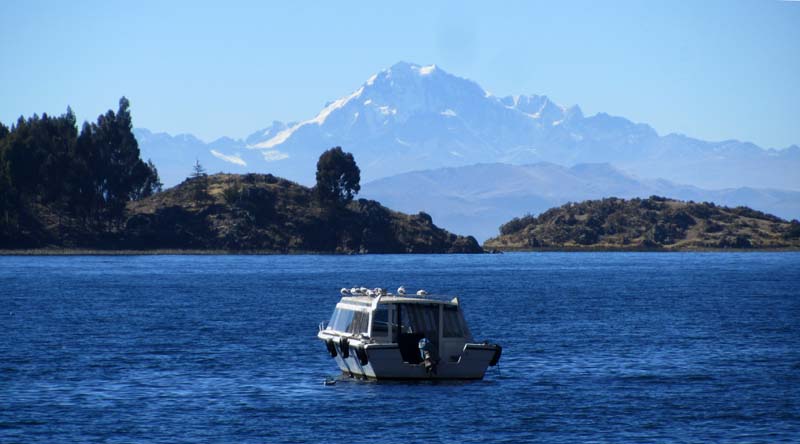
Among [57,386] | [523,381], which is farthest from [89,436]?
[523,381]

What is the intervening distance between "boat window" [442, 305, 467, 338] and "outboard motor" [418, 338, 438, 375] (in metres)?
1.84

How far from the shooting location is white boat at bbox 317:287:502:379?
62.3 metres

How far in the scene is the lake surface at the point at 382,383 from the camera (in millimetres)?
51438

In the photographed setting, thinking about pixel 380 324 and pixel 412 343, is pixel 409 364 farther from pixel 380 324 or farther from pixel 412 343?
pixel 380 324

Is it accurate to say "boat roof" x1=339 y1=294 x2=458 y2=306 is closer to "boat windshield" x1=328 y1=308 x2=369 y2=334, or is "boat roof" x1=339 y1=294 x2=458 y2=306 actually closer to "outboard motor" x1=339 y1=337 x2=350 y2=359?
"boat windshield" x1=328 y1=308 x2=369 y2=334

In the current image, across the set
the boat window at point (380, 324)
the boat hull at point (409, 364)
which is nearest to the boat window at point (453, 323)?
the boat hull at point (409, 364)

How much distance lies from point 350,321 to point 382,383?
4854 mm

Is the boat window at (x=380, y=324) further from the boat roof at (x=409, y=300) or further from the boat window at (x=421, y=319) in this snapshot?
the boat window at (x=421, y=319)

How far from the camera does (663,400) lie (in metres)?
58.6

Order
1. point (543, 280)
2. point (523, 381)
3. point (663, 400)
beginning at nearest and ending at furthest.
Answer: point (663, 400)
point (523, 381)
point (543, 280)

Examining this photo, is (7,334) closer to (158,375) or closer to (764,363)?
(158,375)

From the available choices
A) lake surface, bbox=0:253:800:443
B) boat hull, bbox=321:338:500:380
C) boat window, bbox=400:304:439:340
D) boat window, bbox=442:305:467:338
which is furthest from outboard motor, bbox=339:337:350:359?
boat window, bbox=442:305:467:338

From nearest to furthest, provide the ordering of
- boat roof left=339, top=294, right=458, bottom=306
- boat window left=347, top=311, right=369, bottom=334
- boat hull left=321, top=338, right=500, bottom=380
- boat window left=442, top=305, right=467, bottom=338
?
boat hull left=321, top=338, right=500, bottom=380 → boat window left=442, top=305, right=467, bottom=338 → boat roof left=339, top=294, right=458, bottom=306 → boat window left=347, top=311, right=369, bottom=334

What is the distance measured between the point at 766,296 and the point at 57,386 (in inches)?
3691
